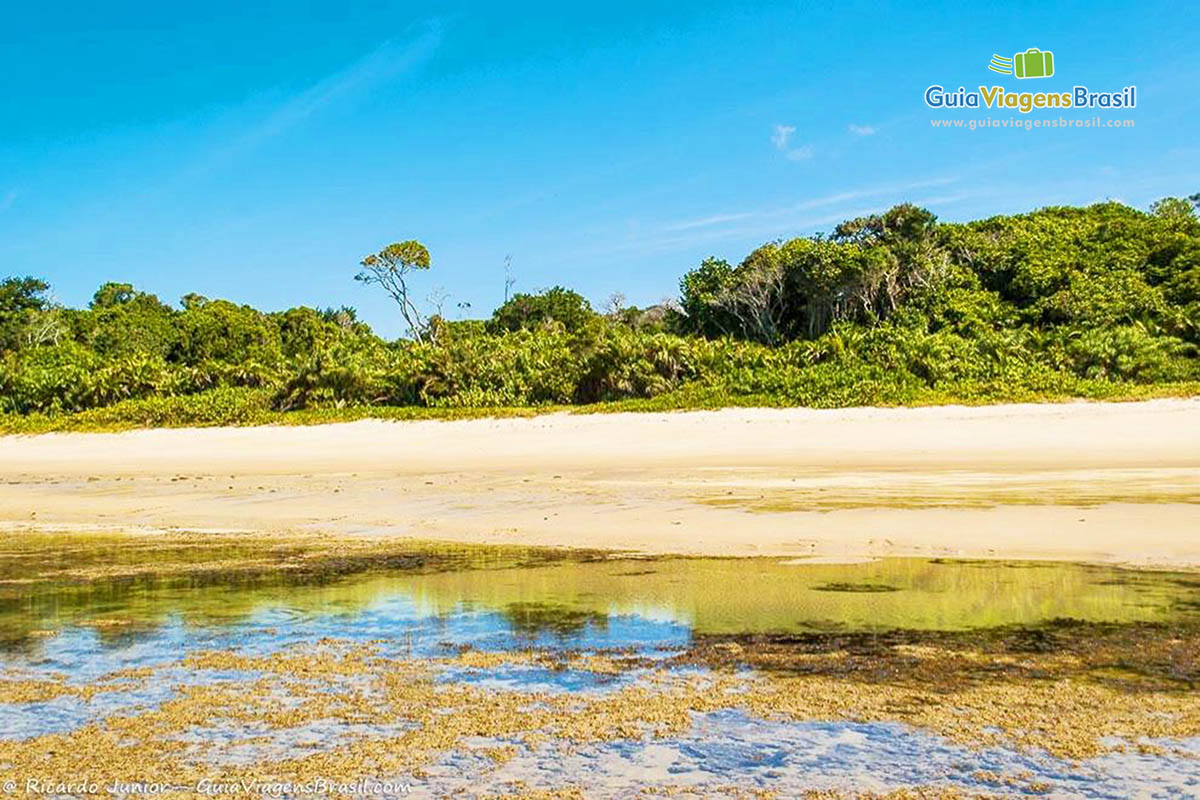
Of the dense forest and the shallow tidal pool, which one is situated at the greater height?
the dense forest

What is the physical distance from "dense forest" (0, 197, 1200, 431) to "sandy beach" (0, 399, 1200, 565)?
2.62 meters

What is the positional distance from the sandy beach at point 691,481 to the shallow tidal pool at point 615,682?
189 centimetres

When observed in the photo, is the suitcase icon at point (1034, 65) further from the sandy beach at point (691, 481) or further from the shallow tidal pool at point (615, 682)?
the shallow tidal pool at point (615, 682)

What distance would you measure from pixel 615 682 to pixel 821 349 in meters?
26.1

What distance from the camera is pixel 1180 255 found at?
38.0 metres

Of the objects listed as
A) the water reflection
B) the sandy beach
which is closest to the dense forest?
the sandy beach

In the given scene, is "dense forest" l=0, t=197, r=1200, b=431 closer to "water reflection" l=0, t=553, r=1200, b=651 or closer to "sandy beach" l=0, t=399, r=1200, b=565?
"sandy beach" l=0, t=399, r=1200, b=565

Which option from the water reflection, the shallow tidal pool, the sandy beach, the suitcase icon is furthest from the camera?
the suitcase icon

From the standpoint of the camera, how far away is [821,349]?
101ft

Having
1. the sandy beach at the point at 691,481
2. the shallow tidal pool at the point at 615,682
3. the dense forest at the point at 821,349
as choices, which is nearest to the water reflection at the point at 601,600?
the shallow tidal pool at the point at 615,682

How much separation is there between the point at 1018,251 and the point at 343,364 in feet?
83.4

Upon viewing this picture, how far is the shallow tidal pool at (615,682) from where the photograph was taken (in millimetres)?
4234

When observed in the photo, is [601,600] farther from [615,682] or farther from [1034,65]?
[1034,65]

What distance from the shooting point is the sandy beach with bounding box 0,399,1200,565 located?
1084 cm
